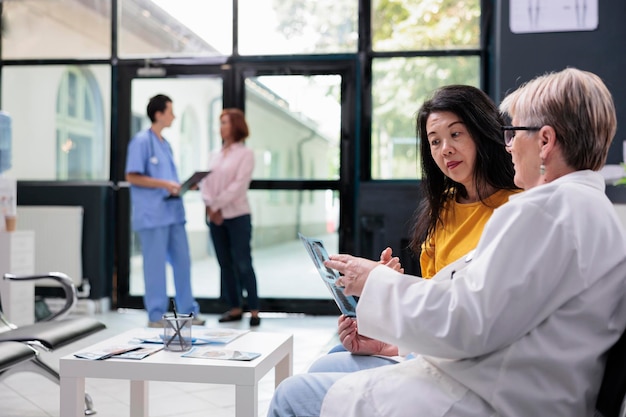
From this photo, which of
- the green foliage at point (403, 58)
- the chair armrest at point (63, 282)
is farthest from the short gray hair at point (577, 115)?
the green foliage at point (403, 58)

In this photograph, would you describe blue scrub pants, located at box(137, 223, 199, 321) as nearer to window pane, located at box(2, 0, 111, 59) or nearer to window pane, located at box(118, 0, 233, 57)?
window pane, located at box(118, 0, 233, 57)

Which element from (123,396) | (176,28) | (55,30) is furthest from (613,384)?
(55,30)

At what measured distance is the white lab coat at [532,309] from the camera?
3.77 feet

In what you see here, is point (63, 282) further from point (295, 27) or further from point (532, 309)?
point (295, 27)

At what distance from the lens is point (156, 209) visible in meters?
5.14

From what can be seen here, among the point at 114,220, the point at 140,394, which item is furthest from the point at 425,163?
the point at 114,220

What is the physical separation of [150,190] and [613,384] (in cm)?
431

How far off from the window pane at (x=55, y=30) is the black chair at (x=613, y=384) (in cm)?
560

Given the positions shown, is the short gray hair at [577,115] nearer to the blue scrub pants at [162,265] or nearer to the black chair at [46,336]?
the black chair at [46,336]

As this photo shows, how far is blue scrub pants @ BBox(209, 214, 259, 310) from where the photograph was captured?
214 inches

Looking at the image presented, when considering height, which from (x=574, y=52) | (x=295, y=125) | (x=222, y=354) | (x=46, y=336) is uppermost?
(x=574, y=52)

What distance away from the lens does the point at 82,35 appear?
20.4ft

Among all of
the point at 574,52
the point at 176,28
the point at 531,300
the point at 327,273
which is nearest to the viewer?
the point at 531,300

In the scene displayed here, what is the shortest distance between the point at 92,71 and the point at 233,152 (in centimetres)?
165
